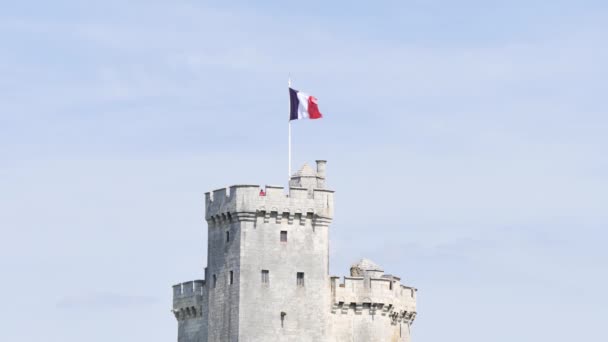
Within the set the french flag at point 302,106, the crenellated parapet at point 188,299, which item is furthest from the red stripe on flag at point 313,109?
the crenellated parapet at point 188,299

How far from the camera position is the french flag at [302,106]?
13888 centimetres

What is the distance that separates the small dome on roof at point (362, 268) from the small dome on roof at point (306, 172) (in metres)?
7.36

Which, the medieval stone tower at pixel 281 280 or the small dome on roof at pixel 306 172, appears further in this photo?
the small dome on roof at pixel 306 172

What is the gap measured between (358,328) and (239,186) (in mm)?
12321

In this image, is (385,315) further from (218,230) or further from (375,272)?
(218,230)

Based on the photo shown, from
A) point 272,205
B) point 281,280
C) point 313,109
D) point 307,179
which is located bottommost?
point 281,280

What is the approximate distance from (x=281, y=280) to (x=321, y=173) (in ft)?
31.1

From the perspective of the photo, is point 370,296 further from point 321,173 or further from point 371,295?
point 321,173

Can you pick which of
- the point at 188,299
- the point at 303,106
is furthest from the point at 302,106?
the point at 188,299

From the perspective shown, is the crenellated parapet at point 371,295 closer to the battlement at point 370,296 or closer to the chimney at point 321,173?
the battlement at point 370,296

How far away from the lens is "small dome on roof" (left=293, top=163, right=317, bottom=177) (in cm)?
13788

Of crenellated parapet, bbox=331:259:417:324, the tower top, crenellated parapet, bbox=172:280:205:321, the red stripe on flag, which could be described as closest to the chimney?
the tower top

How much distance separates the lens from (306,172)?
138 meters

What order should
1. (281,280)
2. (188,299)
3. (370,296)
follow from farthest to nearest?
1. (188,299)
2. (370,296)
3. (281,280)
